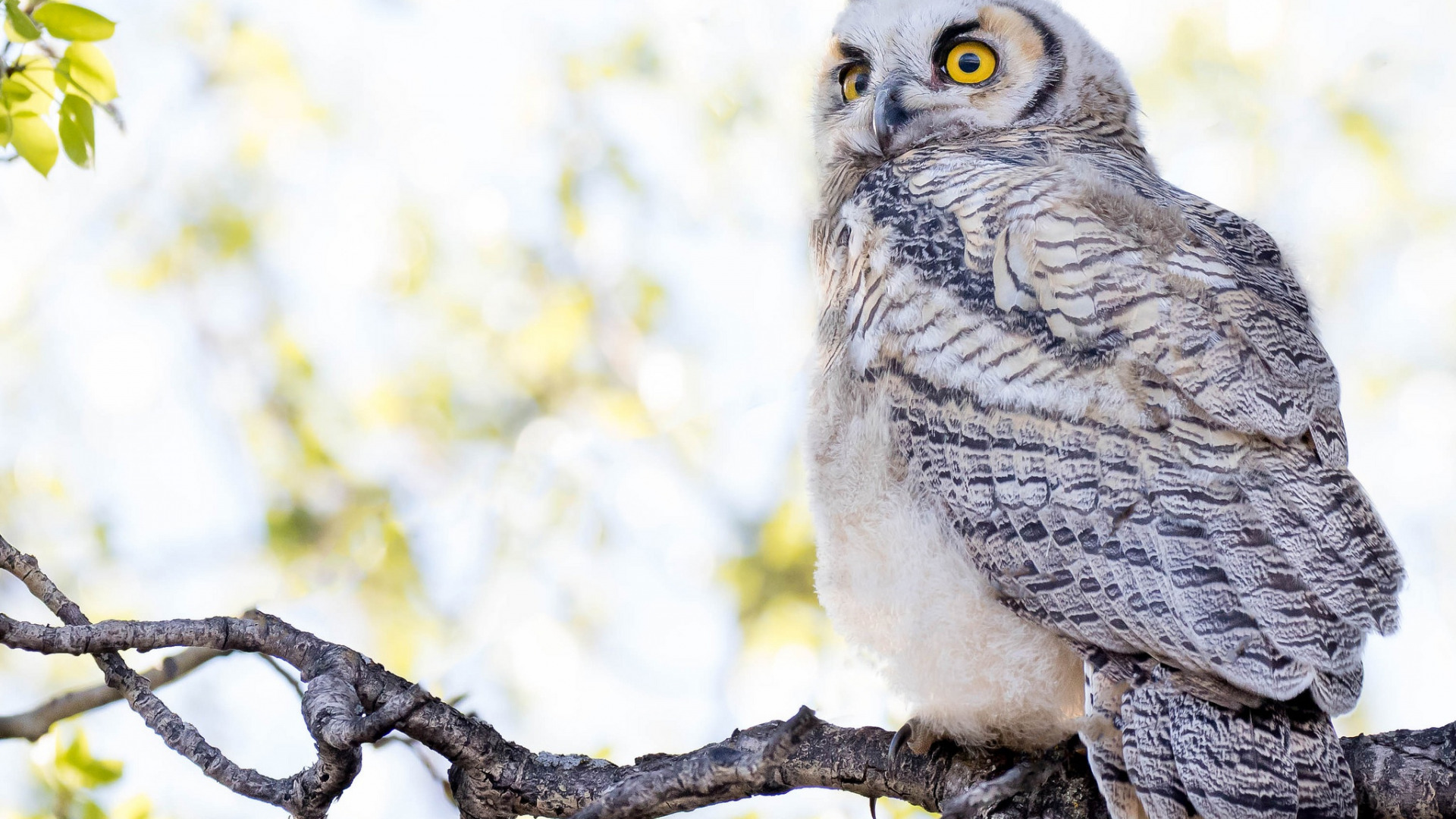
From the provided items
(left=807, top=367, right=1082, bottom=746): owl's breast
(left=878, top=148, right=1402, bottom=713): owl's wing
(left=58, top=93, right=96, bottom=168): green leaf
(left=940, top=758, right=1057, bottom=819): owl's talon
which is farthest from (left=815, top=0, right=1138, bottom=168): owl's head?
(left=58, top=93, right=96, bottom=168): green leaf

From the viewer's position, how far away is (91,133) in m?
1.85

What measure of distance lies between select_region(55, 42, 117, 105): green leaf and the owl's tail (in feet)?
6.00

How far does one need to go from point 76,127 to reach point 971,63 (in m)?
1.96

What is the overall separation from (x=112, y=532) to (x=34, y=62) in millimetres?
2567

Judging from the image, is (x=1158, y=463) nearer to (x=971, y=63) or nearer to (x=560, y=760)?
(x=560, y=760)

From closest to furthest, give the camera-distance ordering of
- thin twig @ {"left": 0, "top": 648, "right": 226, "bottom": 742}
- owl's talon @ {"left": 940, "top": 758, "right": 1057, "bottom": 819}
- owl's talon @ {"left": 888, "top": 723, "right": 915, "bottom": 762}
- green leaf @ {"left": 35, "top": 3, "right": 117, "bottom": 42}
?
owl's talon @ {"left": 940, "top": 758, "right": 1057, "bottom": 819}
green leaf @ {"left": 35, "top": 3, "right": 117, "bottom": 42}
owl's talon @ {"left": 888, "top": 723, "right": 915, "bottom": 762}
thin twig @ {"left": 0, "top": 648, "right": 226, "bottom": 742}

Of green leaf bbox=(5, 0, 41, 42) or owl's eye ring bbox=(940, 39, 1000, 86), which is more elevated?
owl's eye ring bbox=(940, 39, 1000, 86)

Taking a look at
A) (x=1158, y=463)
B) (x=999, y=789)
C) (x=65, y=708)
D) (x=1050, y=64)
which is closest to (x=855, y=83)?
(x=1050, y=64)

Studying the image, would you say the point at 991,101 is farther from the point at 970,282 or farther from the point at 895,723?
the point at 895,723

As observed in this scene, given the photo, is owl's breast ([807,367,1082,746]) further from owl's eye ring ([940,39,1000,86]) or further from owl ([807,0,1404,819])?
owl's eye ring ([940,39,1000,86])

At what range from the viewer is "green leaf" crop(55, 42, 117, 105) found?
1857 millimetres

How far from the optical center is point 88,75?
1.88 m

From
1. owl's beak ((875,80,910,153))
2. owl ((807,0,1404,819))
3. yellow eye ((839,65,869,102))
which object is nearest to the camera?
owl ((807,0,1404,819))

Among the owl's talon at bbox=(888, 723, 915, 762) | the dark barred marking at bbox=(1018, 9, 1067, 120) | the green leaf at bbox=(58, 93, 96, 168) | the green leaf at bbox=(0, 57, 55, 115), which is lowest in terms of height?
the owl's talon at bbox=(888, 723, 915, 762)
